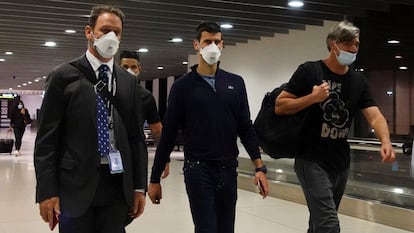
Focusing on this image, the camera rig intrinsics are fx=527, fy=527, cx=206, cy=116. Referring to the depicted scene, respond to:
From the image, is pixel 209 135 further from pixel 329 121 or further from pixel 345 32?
pixel 345 32

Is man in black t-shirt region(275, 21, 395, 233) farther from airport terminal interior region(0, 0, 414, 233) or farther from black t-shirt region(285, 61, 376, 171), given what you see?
airport terminal interior region(0, 0, 414, 233)

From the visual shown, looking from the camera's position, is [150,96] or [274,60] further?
[274,60]

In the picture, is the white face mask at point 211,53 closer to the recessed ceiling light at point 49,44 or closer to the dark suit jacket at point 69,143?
Answer: the dark suit jacket at point 69,143

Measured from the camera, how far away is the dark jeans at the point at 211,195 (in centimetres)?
283

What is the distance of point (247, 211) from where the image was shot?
21.4 ft

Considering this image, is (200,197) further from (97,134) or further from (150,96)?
(150,96)

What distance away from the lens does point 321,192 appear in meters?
2.95

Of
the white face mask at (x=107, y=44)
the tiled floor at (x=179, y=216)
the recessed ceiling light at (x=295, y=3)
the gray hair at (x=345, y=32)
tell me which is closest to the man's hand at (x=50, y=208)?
the white face mask at (x=107, y=44)

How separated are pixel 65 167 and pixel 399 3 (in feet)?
29.1

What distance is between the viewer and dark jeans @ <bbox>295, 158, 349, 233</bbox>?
290 cm

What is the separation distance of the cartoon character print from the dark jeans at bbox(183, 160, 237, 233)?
63 centimetres

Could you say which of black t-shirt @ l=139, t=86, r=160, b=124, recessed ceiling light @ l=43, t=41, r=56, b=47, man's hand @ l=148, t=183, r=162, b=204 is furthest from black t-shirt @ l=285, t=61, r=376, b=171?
recessed ceiling light @ l=43, t=41, r=56, b=47

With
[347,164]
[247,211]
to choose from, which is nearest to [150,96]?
[347,164]

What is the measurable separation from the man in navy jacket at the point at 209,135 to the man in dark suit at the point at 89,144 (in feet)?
1.83
